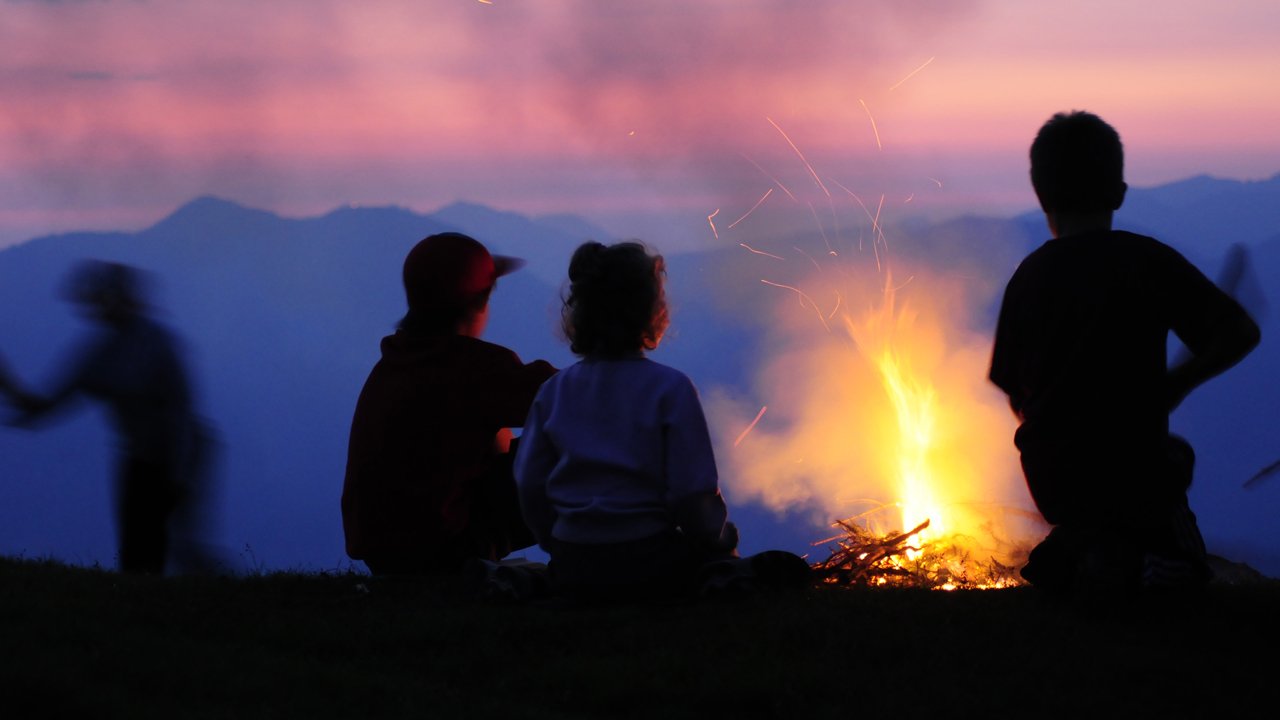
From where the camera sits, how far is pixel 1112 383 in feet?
12.5

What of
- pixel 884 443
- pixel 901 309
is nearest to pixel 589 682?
pixel 884 443

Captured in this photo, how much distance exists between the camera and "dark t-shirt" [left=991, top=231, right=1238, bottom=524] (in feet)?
12.4

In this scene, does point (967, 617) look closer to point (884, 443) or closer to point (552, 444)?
point (552, 444)

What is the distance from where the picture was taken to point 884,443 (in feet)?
19.2

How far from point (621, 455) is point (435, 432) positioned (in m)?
1.08

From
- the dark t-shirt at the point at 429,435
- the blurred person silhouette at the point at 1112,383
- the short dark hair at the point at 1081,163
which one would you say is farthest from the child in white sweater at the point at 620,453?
the short dark hair at the point at 1081,163

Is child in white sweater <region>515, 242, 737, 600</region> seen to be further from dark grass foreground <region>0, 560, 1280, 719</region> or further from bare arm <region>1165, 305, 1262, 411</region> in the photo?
bare arm <region>1165, 305, 1262, 411</region>

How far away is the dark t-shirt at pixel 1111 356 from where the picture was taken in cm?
378

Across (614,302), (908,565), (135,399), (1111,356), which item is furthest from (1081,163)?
(135,399)

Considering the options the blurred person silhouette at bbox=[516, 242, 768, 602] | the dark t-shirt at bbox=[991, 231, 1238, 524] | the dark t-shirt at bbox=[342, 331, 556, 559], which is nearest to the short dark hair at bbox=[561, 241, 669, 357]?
the blurred person silhouette at bbox=[516, 242, 768, 602]

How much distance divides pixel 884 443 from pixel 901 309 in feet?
2.96

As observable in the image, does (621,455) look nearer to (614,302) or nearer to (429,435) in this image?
(614,302)

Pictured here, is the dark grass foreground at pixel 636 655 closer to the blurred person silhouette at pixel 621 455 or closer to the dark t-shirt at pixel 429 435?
the blurred person silhouette at pixel 621 455

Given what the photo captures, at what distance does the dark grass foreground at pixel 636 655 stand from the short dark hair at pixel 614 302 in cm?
91
